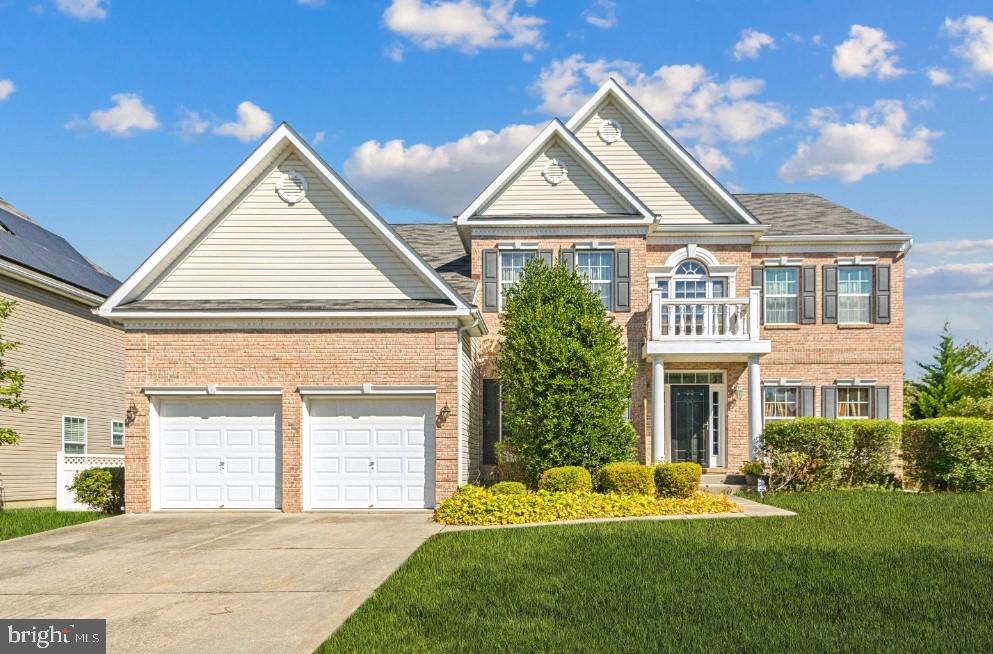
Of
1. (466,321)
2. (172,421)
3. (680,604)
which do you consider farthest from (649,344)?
(680,604)

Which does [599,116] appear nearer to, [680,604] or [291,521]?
[291,521]

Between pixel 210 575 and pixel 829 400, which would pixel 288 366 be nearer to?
pixel 210 575

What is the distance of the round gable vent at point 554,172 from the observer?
2273 centimetres

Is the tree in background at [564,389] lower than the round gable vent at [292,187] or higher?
lower

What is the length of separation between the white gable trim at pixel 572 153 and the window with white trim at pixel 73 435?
37.7 feet

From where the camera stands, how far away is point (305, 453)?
1841 cm

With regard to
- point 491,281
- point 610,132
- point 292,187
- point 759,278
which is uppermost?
point 610,132

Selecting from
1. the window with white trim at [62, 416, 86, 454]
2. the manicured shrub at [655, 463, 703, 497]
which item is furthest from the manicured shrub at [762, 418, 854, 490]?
the window with white trim at [62, 416, 86, 454]

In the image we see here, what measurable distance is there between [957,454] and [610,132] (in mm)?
11305

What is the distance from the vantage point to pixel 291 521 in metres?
16.8

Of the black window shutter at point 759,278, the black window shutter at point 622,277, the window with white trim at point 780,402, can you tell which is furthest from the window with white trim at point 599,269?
the window with white trim at point 780,402

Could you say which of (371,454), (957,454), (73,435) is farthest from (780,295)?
(73,435)

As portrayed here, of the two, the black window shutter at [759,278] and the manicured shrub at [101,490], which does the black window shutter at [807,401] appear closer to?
the black window shutter at [759,278]

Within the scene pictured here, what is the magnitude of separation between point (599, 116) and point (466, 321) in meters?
8.67
